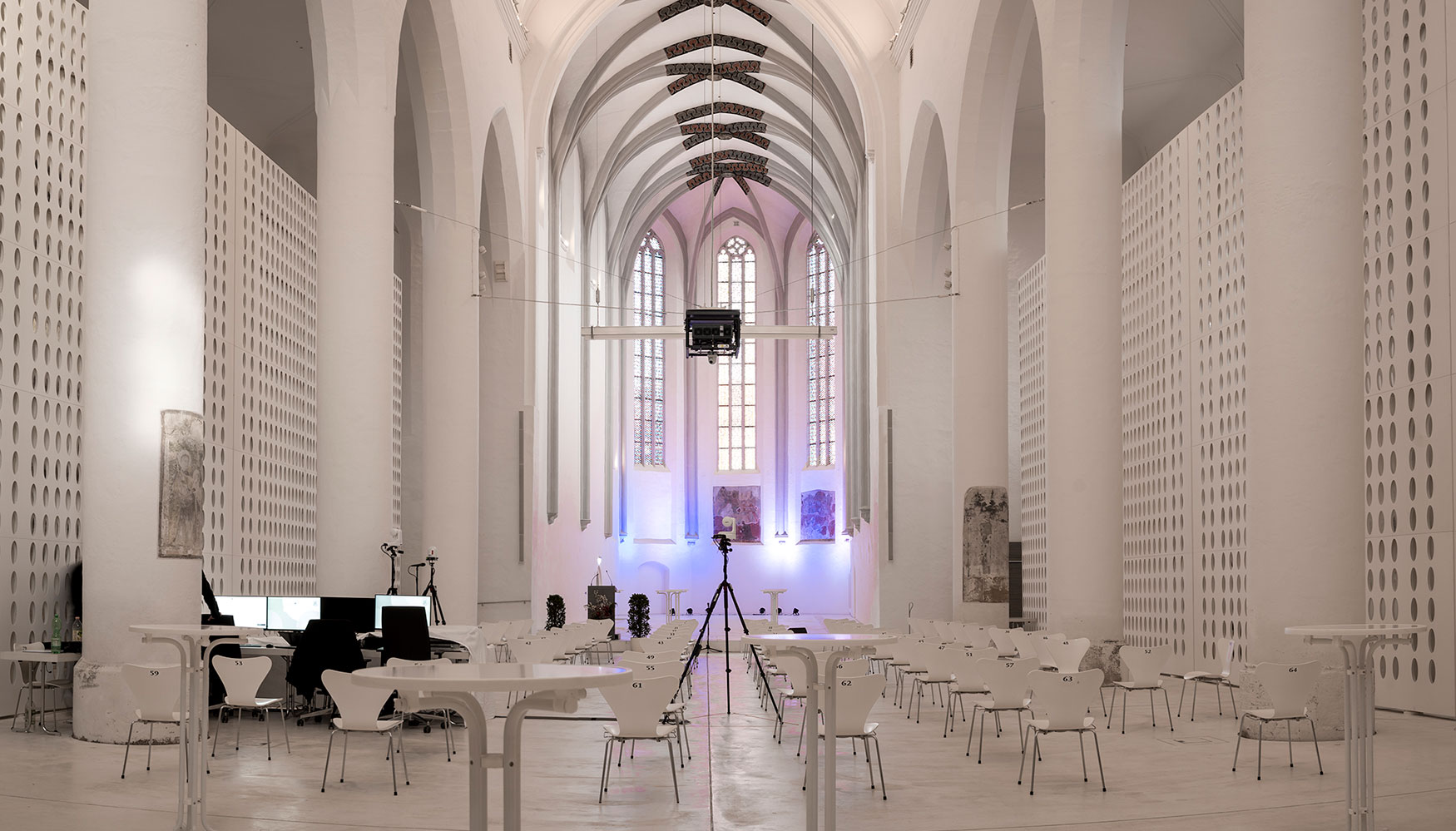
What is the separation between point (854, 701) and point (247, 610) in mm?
6650

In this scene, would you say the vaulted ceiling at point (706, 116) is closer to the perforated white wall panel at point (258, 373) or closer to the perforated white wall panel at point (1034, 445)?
the perforated white wall panel at point (1034, 445)

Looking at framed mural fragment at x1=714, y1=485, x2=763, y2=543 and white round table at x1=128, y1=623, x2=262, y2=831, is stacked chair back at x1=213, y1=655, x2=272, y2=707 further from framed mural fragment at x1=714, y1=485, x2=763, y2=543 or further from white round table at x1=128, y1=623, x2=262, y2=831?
framed mural fragment at x1=714, y1=485, x2=763, y2=543

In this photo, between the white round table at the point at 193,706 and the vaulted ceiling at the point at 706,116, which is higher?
the vaulted ceiling at the point at 706,116

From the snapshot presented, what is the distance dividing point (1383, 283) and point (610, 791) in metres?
7.60

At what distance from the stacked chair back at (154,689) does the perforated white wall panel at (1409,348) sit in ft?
27.5

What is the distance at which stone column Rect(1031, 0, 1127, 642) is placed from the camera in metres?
11.0

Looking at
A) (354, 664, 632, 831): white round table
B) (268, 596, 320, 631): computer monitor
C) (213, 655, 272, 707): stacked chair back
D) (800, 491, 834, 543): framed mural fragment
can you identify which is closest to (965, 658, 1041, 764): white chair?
(354, 664, 632, 831): white round table

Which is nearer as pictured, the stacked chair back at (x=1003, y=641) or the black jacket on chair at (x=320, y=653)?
the black jacket on chair at (x=320, y=653)

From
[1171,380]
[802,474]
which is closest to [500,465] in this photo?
[1171,380]

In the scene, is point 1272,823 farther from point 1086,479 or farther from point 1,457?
point 1,457

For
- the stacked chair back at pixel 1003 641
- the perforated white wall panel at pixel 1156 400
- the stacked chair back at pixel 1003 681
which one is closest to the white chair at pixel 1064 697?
the stacked chair back at pixel 1003 681

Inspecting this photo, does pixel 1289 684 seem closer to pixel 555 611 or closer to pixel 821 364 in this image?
pixel 555 611

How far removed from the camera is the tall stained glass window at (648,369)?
38.0 metres

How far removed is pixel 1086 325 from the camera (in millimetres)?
11195
